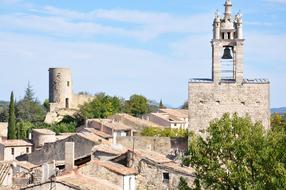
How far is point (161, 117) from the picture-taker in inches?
3428

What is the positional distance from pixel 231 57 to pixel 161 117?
137 feet

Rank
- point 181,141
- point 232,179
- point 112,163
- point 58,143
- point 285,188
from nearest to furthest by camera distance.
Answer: point 285,188 → point 232,179 → point 112,163 → point 181,141 → point 58,143

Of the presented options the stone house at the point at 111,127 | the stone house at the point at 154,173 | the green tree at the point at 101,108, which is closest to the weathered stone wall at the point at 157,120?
the green tree at the point at 101,108

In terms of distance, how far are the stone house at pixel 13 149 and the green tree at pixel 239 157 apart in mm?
36423

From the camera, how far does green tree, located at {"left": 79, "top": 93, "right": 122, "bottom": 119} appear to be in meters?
82.6

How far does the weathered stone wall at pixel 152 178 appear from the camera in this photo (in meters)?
34.1

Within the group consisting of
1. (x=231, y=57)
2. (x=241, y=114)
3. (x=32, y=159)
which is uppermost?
(x=231, y=57)

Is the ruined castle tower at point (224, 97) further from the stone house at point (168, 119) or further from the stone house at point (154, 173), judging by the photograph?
the stone house at point (168, 119)

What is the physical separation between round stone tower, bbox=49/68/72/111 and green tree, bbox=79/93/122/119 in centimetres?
761

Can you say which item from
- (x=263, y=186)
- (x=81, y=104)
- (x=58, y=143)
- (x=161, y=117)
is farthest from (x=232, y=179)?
(x=81, y=104)

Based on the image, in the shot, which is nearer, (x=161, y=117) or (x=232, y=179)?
(x=232, y=179)

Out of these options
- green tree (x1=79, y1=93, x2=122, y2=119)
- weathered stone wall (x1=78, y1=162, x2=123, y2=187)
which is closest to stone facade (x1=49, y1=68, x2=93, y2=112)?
green tree (x1=79, y1=93, x2=122, y2=119)

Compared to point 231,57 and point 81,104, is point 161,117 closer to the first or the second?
point 81,104

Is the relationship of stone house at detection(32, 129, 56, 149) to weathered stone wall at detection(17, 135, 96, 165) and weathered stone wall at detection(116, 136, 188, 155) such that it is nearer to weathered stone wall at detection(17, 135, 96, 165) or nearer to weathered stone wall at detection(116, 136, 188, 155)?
weathered stone wall at detection(17, 135, 96, 165)
